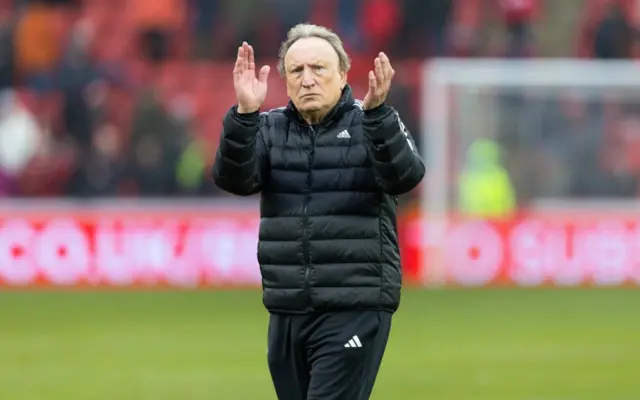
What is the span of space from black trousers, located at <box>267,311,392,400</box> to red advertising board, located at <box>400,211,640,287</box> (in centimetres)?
1439

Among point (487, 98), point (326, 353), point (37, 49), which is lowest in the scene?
point (487, 98)

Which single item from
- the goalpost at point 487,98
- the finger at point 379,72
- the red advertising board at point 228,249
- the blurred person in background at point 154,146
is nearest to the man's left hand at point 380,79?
the finger at point 379,72

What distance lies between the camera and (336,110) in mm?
6715

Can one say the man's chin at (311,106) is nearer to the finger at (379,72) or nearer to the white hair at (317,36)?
the white hair at (317,36)

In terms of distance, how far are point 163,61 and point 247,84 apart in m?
15.9

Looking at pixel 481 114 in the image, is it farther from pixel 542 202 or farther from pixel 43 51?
pixel 43 51

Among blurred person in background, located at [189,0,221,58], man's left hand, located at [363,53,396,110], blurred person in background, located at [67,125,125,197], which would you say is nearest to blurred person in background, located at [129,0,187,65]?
blurred person in background, located at [189,0,221,58]

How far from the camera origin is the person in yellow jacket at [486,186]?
21.8 m

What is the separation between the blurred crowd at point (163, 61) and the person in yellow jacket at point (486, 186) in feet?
3.17

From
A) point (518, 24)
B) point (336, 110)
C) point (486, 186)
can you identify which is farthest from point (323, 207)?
point (518, 24)

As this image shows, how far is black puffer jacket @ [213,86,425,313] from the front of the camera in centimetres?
660

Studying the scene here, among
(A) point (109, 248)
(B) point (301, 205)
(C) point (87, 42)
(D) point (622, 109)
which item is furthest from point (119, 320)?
(B) point (301, 205)

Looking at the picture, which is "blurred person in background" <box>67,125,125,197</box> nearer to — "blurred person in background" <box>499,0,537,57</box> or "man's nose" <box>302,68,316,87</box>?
"blurred person in background" <box>499,0,537,57</box>

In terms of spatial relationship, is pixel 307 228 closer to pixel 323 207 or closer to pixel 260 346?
pixel 323 207
